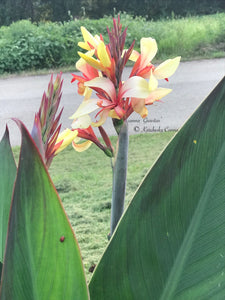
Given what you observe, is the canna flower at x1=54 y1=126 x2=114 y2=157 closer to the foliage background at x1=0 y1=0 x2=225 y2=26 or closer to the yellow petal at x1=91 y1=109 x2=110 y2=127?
the yellow petal at x1=91 y1=109 x2=110 y2=127

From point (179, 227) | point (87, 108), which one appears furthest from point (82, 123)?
point (179, 227)

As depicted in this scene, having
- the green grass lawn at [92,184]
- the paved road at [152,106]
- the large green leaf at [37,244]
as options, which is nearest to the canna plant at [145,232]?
the large green leaf at [37,244]

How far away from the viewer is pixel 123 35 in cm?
30

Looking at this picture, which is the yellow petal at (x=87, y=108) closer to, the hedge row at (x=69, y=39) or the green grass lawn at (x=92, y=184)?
the green grass lawn at (x=92, y=184)

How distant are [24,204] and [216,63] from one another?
3613 mm

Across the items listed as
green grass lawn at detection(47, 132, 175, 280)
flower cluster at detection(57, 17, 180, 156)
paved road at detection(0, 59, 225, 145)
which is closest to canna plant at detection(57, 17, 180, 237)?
flower cluster at detection(57, 17, 180, 156)

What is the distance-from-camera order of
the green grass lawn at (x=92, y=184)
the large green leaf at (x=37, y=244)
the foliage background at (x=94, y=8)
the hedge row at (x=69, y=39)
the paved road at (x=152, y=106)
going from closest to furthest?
the large green leaf at (x=37, y=244) < the green grass lawn at (x=92, y=184) < the paved road at (x=152, y=106) < the hedge row at (x=69, y=39) < the foliage background at (x=94, y=8)

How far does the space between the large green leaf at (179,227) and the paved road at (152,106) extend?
7.09 ft

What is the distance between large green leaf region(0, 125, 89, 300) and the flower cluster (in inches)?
2.6

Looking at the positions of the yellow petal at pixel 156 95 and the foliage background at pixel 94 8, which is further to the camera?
the foliage background at pixel 94 8

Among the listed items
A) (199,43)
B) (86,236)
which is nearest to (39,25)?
(199,43)

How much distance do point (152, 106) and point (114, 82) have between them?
2.34m

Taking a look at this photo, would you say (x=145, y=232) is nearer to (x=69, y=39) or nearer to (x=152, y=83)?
(x=152, y=83)

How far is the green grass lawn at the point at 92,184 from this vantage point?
139cm
